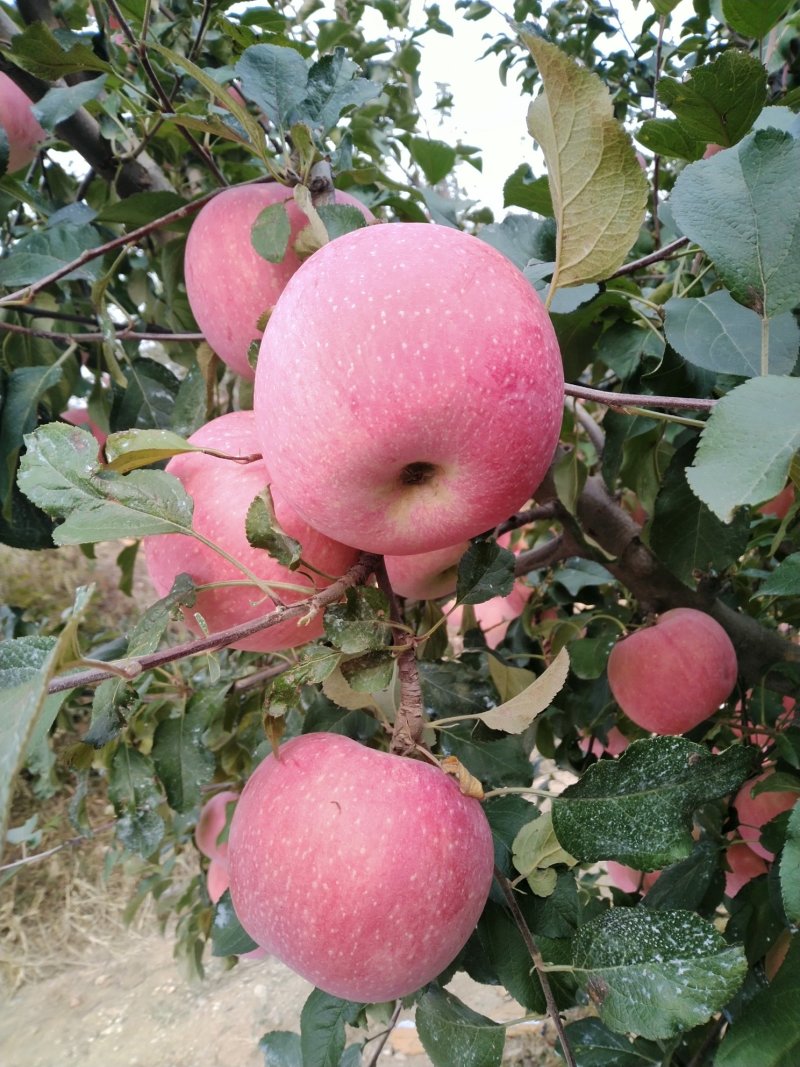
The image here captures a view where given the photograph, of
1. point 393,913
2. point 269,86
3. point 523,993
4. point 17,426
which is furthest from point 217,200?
point 523,993

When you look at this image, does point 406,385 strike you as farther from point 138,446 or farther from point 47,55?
point 47,55

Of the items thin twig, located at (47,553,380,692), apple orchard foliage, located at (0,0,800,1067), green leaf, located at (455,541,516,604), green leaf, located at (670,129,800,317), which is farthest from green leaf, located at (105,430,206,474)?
green leaf, located at (670,129,800,317)

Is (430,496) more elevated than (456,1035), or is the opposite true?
(430,496)

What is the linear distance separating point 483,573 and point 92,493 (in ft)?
0.98

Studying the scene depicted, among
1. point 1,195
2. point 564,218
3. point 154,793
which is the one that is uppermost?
point 564,218

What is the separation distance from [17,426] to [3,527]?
5.2 inches

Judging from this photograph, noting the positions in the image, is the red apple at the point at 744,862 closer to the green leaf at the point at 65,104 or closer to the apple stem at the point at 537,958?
the apple stem at the point at 537,958

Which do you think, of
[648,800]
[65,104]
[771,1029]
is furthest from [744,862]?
[65,104]

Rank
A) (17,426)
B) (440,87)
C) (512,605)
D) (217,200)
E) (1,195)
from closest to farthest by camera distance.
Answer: (217,200) → (17,426) → (1,195) → (512,605) → (440,87)

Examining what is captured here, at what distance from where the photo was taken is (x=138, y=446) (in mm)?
474

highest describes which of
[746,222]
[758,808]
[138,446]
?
[746,222]

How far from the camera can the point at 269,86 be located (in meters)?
0.62

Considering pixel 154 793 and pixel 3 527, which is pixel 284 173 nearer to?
pixel 3 527

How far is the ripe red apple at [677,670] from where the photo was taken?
3.14 ft
